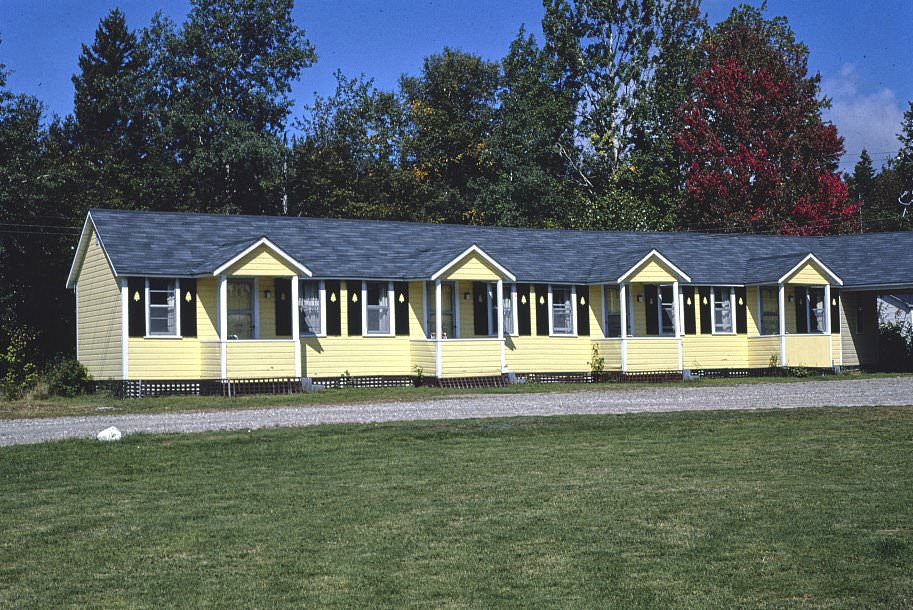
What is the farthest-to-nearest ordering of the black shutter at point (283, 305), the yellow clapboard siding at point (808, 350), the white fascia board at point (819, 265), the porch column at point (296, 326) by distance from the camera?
the yellow clapboard siding at point (808, 350) < the white fascia board at point (819, 265) < the black shutter at point (283, 305) < the porch column at point (296, 326)

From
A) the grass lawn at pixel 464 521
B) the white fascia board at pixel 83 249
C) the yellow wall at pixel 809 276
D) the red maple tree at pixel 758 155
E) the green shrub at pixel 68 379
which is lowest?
the grass lawn at pixel 464 521

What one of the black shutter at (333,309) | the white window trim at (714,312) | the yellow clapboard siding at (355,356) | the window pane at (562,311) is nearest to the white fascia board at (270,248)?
the black shutter at (333,309)

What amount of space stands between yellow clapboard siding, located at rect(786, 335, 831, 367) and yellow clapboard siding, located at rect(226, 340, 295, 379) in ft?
54.8

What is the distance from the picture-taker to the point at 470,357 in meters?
32.7

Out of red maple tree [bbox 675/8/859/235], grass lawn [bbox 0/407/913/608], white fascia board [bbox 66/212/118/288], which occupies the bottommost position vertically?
grass lawn [bbox 0/407/913/608]

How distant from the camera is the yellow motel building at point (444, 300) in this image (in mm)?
30000

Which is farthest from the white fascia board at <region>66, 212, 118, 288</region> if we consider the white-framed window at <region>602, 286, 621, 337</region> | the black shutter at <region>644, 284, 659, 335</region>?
the black shutter at <region>644, 284, 659, 335</region>

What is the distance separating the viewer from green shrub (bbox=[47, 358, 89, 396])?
3066 centimetres

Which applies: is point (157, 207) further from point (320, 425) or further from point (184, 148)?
point (320, 425)

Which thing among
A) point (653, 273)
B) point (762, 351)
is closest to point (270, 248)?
point (653, 273)

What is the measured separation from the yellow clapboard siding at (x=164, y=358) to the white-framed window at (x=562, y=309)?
11.0 meters

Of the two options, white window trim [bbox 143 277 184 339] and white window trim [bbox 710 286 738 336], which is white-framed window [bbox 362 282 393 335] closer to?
white window trim [bbox 143 277 184 339]

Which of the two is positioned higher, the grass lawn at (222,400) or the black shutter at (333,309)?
the black shutter at (333,309)

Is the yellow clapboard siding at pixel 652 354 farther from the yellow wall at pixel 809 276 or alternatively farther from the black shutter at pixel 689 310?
the yellow wall at pixel 809 276
